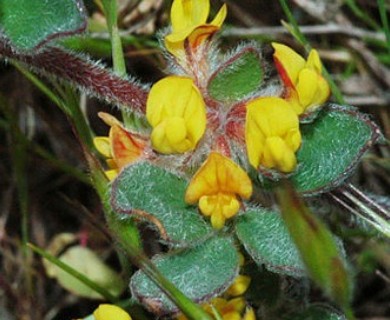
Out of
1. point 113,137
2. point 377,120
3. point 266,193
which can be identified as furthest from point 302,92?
point 377,120

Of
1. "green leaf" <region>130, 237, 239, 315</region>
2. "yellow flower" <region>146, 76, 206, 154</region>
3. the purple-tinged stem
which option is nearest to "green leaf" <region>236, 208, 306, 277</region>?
"green leaf" <region>130, 237, 239, 315</region>

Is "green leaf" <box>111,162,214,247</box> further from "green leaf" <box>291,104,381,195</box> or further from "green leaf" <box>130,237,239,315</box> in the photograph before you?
"green leaf" <box>291,104,381,195</box>

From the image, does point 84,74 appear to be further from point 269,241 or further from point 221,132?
point 269,241

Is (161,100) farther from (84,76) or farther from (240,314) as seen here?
(240,314)

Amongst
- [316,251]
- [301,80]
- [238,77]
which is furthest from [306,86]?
[316,251]

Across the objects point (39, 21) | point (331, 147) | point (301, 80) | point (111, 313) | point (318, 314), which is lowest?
point (318, 314)

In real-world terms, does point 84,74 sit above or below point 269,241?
above

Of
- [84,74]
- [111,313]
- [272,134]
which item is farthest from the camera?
[84,74]

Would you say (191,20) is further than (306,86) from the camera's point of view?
Yes
